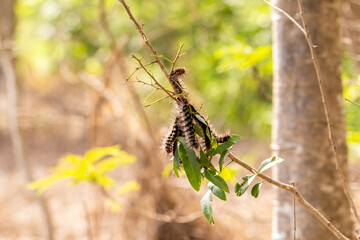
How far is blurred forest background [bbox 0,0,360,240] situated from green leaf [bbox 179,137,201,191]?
1087 millimetres

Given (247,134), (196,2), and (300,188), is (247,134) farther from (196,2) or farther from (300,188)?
(300,188)


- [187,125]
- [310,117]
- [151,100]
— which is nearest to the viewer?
[187,125]

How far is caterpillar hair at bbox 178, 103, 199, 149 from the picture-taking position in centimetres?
95

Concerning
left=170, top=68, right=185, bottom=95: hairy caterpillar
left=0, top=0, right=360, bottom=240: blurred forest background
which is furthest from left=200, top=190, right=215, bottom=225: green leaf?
left=0, top=0, right=360, bottom=240: blurred forest background

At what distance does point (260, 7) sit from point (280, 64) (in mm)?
2116

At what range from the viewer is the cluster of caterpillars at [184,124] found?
96 centimetres

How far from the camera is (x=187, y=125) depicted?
959 mm

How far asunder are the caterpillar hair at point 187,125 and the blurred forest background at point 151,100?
1.10m

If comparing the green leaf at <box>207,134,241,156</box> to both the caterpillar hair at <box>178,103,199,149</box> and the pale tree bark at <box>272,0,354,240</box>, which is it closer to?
the caterpillar hair at <box>178,103,199,149</box>

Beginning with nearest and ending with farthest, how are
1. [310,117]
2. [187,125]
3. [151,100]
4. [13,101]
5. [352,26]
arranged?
1. [187,125]
2. [310,117]
3. [352,26]
4. [13,101]
5. [151,100]

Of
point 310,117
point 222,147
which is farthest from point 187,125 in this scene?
point 310,117

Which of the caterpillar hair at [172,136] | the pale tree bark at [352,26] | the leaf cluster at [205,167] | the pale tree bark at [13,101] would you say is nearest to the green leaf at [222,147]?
the leaf cluster at [205,167]

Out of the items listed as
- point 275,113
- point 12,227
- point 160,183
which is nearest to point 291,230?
point 275,113

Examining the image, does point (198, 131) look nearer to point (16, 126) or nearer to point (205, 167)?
point (205, 167)
